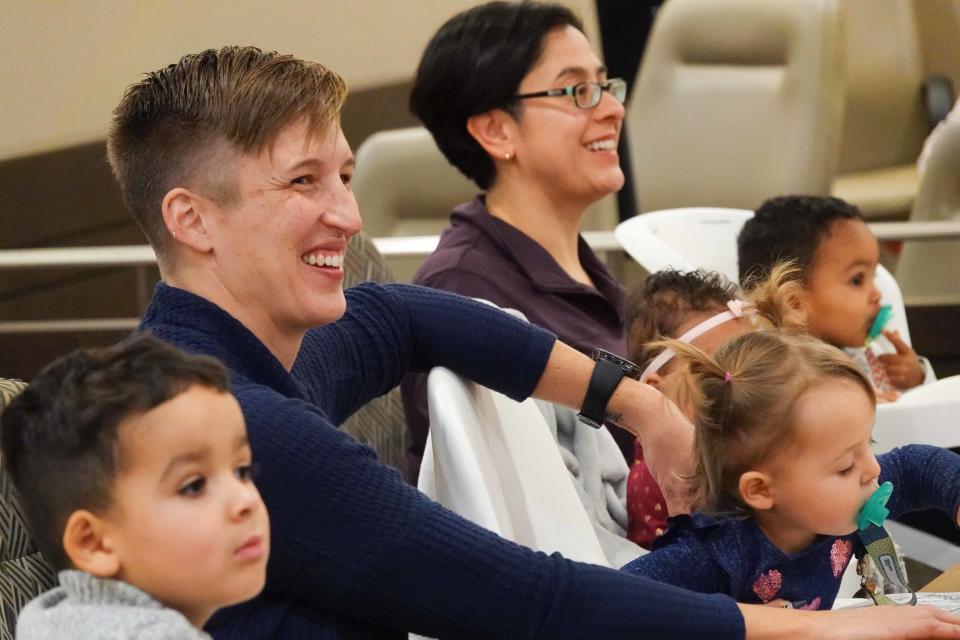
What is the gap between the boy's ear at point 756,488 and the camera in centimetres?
150

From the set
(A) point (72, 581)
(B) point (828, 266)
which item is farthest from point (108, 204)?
(A) point (72, 581)

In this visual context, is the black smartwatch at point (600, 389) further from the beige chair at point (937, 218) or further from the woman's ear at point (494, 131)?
the beige chair at point (937, 218)

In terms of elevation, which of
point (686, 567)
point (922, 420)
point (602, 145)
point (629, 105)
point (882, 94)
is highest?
point (602, 145)

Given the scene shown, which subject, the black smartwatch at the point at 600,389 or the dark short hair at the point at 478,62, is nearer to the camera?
the black smartwatch at the point at 600,389

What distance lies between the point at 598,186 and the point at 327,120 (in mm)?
1158

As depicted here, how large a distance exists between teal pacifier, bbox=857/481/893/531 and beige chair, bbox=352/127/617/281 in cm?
257

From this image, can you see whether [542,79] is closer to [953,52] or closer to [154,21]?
[154,21]

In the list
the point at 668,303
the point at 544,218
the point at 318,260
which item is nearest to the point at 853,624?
the point at 318,260

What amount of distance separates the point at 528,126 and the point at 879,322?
73cm

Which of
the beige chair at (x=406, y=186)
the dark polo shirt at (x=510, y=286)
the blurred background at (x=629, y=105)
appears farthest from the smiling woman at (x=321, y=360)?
the beige chair at (x=406, y=186)

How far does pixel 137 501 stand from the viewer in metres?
1.00

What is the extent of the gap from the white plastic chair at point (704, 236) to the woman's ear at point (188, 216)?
1408 mm

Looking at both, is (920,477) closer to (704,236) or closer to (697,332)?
(697,332)

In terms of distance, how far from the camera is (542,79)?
2.45 m
